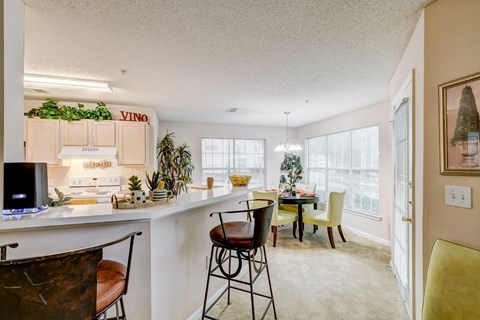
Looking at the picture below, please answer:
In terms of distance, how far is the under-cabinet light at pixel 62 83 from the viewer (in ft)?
9.04

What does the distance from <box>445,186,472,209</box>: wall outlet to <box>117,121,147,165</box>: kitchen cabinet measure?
425 cm

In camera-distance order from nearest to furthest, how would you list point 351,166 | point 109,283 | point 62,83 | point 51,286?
point 51,286 → point 109,283 → point 62,83 → point 351,166

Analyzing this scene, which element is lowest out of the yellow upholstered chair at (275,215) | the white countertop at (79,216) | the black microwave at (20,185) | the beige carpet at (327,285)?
the beige carpet at (327,285)

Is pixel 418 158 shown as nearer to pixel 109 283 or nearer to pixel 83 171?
pixel 109 283

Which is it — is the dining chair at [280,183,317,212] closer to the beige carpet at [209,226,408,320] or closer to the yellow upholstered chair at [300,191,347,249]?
the yellow upholstered chair at [300,191,347,249]

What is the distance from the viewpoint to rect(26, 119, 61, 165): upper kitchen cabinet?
147 inches

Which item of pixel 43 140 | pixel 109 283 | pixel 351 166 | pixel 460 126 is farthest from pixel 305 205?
pixel 43 140

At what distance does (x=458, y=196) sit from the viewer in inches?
55.2

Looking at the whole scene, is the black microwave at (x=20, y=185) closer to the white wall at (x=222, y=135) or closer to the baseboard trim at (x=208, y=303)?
the baseboard trim at (x=208, y=303)

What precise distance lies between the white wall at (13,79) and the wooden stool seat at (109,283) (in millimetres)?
940

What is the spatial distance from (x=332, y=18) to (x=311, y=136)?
458cm

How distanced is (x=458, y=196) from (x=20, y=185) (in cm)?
266

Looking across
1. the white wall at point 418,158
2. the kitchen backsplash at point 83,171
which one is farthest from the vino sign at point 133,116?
the white wall at point 418,158

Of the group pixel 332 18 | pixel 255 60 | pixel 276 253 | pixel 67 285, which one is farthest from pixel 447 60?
pixel 276 253
